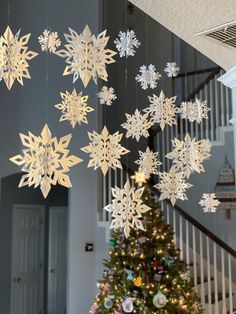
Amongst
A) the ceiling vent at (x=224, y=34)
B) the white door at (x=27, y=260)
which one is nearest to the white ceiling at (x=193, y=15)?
the ceiling vent at (x=224, y=34)

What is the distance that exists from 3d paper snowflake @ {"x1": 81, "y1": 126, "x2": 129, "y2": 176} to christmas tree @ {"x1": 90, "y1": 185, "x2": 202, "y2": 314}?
7.52 ft

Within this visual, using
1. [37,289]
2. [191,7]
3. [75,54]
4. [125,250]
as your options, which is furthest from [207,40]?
[37,289]

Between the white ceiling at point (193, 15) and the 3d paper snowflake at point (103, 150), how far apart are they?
2.47ft

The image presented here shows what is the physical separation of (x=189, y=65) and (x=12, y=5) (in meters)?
3.37

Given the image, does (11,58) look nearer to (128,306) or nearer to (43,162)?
(43,162)

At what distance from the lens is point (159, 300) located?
160 inches

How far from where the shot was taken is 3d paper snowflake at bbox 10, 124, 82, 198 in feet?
6.17

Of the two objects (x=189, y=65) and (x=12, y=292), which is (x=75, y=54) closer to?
(x=12, y=292)

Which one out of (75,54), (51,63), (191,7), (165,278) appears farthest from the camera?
(51,63)

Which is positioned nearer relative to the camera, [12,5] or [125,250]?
[125,250]

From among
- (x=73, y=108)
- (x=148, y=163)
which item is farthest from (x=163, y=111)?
(x=73, y=108)

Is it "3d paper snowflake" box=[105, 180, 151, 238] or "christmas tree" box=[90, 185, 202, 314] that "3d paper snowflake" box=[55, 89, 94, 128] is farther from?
"christmas tree" box=[90, 185, 202, 314]

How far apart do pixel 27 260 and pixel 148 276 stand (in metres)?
3.55

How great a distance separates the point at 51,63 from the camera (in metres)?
6.20
